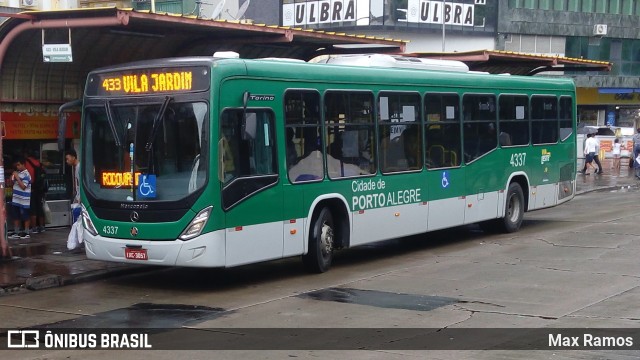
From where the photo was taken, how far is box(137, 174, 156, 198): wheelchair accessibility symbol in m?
12.2

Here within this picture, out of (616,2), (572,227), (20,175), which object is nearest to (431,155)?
(572,227)

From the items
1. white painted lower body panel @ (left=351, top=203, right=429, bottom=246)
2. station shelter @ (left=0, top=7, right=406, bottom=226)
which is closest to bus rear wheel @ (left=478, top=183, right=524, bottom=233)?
white painted lower body panel @ (left=351, top=203, right=429, bottom=246)

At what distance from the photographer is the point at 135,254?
40.1ft

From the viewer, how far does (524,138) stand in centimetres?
1895

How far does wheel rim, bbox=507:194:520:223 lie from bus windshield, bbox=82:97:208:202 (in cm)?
882

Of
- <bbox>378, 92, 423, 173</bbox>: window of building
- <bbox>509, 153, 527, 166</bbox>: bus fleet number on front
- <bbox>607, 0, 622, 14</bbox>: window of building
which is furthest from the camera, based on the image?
<bbox>607, 0, 622, 14</bbox>: window of building

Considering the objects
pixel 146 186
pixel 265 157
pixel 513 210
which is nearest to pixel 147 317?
pixel 146 186

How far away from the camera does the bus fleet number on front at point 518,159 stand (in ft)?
60.9

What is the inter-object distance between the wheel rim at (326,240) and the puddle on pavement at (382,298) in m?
1.44

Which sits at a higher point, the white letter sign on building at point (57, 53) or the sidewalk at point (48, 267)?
the white letter sign on building at point (57, 53)

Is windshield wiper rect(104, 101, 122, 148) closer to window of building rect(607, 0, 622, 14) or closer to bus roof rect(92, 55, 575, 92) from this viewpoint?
bus roof rect(92, 55, 575, 92)

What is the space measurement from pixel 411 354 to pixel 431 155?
7.85 m

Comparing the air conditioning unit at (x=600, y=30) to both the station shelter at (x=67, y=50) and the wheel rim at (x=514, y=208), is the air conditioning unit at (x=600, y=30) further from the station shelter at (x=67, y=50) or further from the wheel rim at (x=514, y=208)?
the wheel rim at (x=514, y=208)

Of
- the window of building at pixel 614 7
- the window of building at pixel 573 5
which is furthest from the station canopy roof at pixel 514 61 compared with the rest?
the window of building at pixel 614 7
